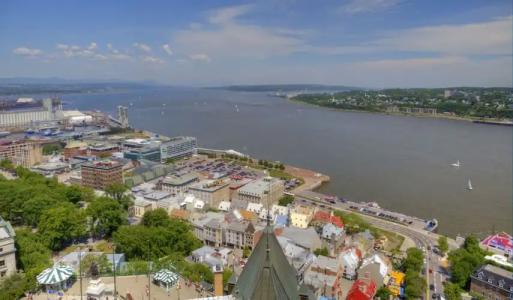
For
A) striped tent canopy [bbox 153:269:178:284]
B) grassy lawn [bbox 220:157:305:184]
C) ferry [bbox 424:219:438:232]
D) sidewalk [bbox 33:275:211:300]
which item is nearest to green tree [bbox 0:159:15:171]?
grassy lawn [bbox 220:157:305:184]

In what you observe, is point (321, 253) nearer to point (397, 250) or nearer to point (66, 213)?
point (397, 250)

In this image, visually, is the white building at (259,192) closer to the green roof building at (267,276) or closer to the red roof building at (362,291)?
the red roof building at (362,291)

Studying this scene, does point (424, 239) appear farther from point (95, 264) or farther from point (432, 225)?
point (95, 264)

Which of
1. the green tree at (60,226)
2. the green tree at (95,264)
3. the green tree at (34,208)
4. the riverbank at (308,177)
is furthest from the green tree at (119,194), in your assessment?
the riverbank at (308,177)

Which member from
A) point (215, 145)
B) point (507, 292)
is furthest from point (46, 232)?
point (215, 145)

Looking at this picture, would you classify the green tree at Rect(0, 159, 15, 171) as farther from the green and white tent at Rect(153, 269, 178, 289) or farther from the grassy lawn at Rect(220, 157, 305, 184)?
the green and white tent at Rect(153, 269, 178, 289)

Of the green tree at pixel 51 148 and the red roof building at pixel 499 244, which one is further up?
the green tree at pixel 51 148
